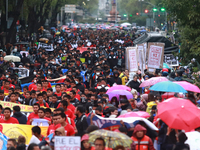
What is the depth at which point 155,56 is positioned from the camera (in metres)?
18.5

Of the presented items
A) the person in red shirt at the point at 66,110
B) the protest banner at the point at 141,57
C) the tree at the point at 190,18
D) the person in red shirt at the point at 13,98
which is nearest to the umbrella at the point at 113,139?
the person in red shirt at the point at 66,110

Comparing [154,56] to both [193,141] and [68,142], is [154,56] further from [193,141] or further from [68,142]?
[68,142]

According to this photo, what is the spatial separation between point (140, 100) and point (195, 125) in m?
4.35

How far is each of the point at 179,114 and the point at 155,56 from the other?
11.2 m

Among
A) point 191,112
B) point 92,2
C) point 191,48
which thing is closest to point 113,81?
point 191,48

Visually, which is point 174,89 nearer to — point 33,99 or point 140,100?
point 140,100

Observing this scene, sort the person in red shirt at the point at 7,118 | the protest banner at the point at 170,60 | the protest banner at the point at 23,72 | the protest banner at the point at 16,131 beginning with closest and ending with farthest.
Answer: the protest banner at the point at 16,131 < the person in red shirt at the point at 7,118 < the protest banner at the point at 23,72 < the protest banner at the point at 170,60

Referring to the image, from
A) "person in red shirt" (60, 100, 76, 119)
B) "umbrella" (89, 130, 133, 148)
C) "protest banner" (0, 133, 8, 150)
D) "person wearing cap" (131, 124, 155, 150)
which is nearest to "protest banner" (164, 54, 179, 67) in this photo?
"person in red shirt" (60, 100, 76, 119)

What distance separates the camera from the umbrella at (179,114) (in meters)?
7.25

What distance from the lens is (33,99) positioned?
1162 centimetres

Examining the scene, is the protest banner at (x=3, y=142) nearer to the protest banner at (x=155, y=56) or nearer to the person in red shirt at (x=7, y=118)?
the person in red shirt at (x=7, y=118)

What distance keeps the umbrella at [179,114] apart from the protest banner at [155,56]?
34.8 ft

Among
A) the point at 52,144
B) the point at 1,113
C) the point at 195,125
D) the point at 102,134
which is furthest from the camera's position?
the point at 1,113

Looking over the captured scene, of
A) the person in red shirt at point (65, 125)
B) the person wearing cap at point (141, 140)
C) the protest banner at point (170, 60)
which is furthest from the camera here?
the protest banner at point (170, 60)
